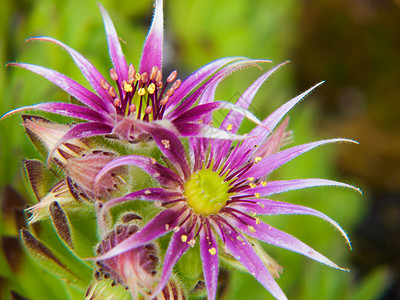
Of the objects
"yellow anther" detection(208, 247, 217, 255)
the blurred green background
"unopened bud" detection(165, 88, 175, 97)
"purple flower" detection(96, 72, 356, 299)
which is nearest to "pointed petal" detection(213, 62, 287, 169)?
"purple flower" detection(96, 72, 356, 299)

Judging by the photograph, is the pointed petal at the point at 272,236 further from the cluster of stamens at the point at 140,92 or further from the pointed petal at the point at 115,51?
the pointed petal at the point at 115,51

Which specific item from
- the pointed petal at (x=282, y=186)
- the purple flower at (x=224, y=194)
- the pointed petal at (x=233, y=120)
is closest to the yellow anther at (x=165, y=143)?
the purple flower at (x=224, y=194)

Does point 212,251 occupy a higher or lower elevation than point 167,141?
lower

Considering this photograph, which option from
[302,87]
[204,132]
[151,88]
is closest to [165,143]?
[204,132]

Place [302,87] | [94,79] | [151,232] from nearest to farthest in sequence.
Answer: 1. [151,232]
2. [94,79]
3. [302,87]

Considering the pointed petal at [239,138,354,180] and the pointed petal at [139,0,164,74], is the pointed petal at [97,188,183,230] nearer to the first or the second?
the pointed petal at [239,138,354,180]

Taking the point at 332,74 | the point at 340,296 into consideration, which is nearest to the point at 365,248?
the point at 340,296

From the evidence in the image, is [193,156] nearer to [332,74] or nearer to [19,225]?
[19,225]

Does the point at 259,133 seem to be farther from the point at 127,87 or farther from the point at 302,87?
the point at 302,87
